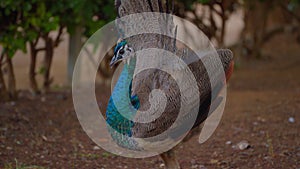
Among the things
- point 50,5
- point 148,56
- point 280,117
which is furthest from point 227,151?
point 50,5

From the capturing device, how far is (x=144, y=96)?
3244mm

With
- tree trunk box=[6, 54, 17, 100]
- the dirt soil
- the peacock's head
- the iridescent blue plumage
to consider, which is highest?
the peacock's head

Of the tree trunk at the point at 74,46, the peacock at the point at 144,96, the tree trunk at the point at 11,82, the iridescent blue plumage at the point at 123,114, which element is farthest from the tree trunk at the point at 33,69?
the iridescent blue plumage at the point at 123,114

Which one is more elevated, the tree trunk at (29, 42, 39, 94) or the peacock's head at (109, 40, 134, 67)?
the peacock's head at (109, 40, 134, 67)

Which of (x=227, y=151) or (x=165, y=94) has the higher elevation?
(x=165, y=94)

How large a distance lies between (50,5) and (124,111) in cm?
262

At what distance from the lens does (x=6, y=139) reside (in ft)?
15.0

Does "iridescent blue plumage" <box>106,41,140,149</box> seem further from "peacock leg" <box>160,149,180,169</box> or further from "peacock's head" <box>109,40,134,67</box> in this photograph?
"peacock leg" <box>160,149,180,169</box>

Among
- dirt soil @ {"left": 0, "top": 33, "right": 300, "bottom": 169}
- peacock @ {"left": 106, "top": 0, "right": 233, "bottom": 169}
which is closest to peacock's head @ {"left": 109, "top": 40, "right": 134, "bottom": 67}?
peacock @ {"left": 106, "top": 0, "right": 233, "bottom": 169}

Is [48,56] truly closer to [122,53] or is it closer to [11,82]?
[11,82]

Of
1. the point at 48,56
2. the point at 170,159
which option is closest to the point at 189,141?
the point at 170,159

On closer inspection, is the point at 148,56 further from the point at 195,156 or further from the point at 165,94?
the point at 195,156

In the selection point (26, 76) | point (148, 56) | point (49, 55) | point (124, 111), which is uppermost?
point (148, 56)

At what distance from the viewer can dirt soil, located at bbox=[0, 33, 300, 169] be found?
4.17 meters
